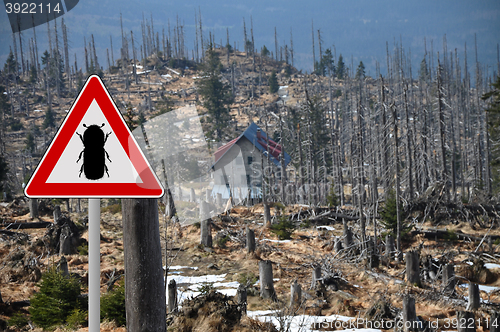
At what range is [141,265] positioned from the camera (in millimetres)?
4371

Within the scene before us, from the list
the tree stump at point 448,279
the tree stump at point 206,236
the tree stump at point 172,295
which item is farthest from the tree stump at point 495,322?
the tree stump at point 206,236

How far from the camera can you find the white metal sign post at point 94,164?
257cm

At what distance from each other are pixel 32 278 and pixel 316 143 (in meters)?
43.2

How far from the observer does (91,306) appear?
8.17ft

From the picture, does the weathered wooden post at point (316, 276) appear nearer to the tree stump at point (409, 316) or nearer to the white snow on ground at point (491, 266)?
the tree stump at point (409, 316)

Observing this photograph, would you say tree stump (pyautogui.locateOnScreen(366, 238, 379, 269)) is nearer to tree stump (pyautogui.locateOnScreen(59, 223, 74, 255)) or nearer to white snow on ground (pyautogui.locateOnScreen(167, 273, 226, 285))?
white snow on ground (pyautogui.locateOnScreen(167, 273, 226, 285))

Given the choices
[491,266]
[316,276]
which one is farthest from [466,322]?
[491,266]

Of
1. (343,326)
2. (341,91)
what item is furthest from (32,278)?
(341,91)

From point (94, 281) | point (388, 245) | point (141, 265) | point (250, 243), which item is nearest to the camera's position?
point (94, 281)

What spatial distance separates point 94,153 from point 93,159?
0.05 meters

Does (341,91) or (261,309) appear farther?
(341,91)

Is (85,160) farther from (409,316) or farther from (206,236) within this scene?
(206,236)

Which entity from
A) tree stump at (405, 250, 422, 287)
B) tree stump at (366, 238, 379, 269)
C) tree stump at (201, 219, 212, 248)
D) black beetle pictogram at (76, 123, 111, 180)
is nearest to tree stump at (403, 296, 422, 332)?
tree stump at (405, 250, 422, 287)

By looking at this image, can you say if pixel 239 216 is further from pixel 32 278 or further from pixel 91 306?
pixel 91 306
